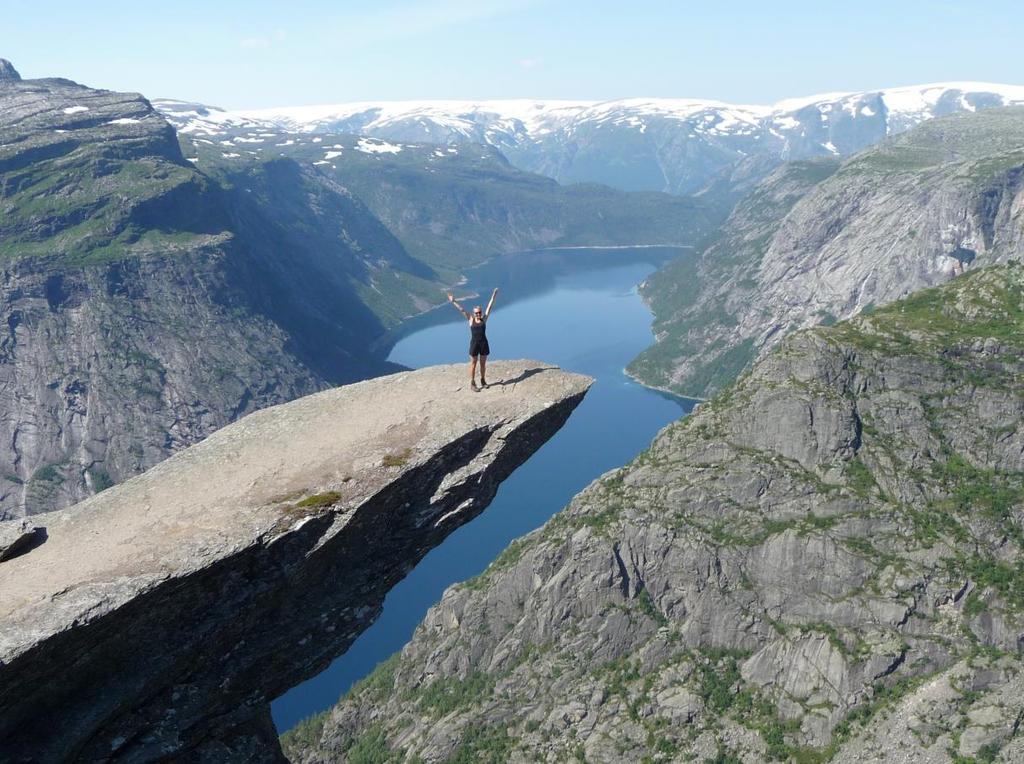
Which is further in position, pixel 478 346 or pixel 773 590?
pixel 773 590

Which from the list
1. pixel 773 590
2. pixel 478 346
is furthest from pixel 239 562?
pixel 773 590

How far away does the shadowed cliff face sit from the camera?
21.0 m

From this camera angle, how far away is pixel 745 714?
113188 mm

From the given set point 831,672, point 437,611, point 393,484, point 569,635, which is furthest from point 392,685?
point 393,484

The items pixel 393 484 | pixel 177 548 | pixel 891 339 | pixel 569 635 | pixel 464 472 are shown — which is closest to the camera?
pixel 177 548

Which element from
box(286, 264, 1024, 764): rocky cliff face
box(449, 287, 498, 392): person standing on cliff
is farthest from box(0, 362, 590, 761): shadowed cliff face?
box(286, 264, 1024, 764): rocky cliff face

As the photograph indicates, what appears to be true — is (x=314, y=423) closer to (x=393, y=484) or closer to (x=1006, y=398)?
(x=393, y=484)

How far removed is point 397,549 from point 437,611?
392 feet

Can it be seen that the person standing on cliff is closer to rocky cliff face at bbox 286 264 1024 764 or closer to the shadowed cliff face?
the shadowed cliff face

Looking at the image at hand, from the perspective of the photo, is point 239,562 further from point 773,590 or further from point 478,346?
point 773,590

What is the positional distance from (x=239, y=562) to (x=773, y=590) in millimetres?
118077

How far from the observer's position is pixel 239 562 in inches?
904

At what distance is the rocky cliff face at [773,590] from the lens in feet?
361

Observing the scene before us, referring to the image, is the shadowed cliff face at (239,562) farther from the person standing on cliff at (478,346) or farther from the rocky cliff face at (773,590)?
the rocky cliff face at (773,590)
